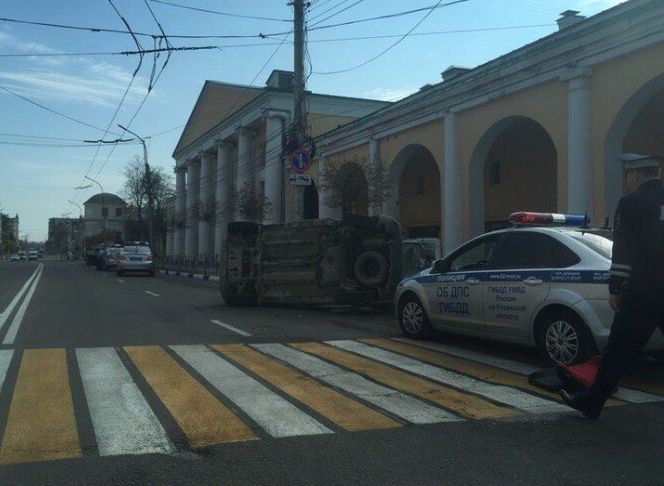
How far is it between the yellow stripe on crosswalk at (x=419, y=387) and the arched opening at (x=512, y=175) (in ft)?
40.4

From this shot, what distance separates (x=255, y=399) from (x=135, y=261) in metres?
30.3

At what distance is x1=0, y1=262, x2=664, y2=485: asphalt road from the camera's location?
412 centimetres

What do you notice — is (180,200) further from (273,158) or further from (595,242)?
(595,242)

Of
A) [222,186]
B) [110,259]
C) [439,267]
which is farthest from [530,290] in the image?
[222,186]

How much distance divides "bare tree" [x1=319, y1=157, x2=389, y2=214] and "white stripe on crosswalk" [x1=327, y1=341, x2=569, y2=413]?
43.1 feet

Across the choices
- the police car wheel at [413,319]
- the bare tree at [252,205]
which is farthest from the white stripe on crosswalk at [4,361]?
the bare tree at [252,205]

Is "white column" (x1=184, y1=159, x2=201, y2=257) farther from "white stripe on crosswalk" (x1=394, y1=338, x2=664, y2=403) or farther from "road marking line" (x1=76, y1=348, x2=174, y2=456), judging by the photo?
"road marking line" (x1=76, y1=348, x2=174, y2=456)

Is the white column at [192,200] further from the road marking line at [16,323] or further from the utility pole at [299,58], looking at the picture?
the road marking line at [16,323]

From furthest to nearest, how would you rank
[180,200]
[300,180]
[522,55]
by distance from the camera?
[180,200], [300,180], [522,55]

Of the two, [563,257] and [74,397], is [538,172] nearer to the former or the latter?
[563,257]

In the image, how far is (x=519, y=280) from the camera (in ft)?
24.0

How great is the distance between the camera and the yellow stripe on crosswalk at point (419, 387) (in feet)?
17.9

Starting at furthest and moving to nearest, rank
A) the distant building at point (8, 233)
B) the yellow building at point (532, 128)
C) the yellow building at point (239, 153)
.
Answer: the distant building at point (8, 233), the yellow building at point (239, 153), the yellow building at point (532, 128)

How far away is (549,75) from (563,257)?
10.5 metres
